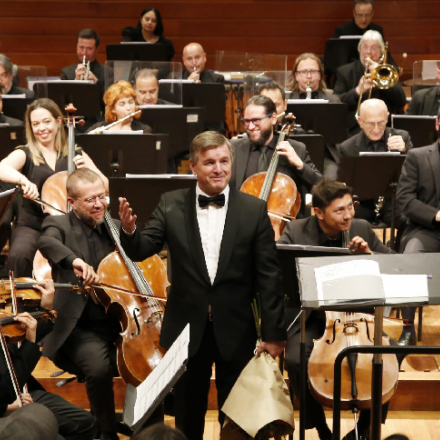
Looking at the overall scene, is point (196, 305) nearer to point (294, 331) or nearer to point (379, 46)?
point (294, 331)

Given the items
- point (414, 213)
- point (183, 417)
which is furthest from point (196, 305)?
point (414, 213)

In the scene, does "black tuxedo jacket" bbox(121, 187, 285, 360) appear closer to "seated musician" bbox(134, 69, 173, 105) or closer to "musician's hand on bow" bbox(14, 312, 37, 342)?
"musician's hand on bow" bbox(14, 312, 37, 342)

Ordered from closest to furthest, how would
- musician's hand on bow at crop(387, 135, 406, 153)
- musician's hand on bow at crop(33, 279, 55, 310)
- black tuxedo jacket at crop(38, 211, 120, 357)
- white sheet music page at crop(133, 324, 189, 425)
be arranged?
white sheet music page at crop(133, 324, 189, 425), musician's hand on bow at crop(33, 279, 55, 310), black tuxedo jacket at crop(38, 211, 120, 357), musician's hand on bow at crop(387, 135, 406, 153)

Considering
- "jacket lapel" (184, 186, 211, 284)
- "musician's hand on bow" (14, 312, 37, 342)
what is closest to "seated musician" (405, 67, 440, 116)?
"jacket lapel" (184, 186, 211, 284)

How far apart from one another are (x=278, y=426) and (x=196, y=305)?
1.78ft

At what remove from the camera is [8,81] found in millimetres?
5863

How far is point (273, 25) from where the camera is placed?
829cm

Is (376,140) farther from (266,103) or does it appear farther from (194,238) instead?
(194,238)

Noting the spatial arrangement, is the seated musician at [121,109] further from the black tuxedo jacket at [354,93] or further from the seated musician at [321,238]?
the seated musician at [321,238]

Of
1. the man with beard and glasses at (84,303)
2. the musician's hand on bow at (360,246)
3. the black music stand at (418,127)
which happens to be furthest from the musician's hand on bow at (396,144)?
the man with beard and glasses at (84,303)

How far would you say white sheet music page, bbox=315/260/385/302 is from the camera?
6.24ft

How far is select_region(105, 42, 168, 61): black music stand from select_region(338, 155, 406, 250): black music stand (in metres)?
3.24

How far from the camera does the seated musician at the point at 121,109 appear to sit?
4973 millimetres

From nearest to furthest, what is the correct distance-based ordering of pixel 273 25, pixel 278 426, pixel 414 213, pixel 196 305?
pixel 278 426 → pixel 196 305 → pixel 414 213 → pixel 273 25
